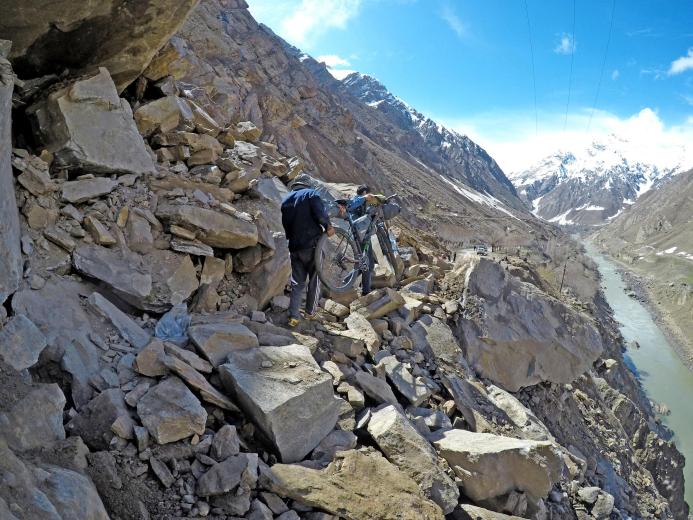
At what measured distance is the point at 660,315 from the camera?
53.2 m

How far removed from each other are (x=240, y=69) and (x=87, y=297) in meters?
29.1

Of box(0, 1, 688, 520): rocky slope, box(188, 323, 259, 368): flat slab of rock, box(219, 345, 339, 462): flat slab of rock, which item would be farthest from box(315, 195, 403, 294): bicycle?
box(219, 345, 339, 462): flat slab of rock

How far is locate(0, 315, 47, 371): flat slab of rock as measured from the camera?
2.92 metres

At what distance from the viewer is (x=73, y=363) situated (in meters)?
3.30

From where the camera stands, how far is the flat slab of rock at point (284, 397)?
3406 mm

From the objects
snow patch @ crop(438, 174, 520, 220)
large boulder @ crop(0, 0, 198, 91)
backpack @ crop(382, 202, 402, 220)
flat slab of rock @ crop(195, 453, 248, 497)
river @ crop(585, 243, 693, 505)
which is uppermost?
snow patch @ crop(438, 174, 520, 220)

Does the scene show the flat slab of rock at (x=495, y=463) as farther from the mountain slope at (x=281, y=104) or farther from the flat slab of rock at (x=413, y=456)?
the mountain slope at (x=281, y=104)

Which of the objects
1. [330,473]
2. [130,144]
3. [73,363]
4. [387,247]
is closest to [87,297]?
[73,363]

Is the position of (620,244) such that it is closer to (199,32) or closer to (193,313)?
(199,32)

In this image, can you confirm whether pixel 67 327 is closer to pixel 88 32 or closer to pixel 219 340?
pixel 219 340

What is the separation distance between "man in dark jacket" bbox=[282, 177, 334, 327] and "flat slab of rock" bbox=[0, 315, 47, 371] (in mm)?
2678

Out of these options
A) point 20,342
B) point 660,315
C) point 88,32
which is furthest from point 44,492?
point 660,315

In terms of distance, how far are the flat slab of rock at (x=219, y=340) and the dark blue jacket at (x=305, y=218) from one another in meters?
1.63

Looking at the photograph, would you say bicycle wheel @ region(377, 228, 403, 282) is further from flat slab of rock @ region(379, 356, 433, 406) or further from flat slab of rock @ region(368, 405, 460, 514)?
flat slab of rock @ region(368, 405, 460, 514)
